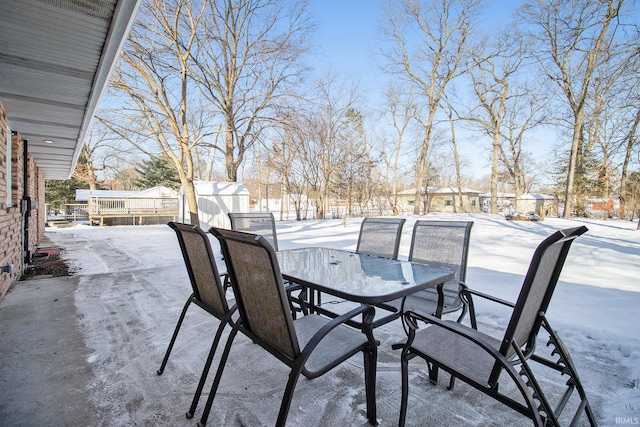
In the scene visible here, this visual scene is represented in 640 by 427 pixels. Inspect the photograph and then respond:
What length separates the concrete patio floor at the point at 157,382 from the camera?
5.55 ft

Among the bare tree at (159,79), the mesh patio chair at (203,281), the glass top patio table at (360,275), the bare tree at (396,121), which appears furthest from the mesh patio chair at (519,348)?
the bare tree at (396,121)

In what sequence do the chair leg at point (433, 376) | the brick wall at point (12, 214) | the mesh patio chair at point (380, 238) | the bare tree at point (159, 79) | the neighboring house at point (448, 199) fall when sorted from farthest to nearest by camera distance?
the neighboring house at point (448, 199) → the bare tree at point (159, 79) → the brick wall at point (12, 214) → the mesh patio chair at point (380, 238) → the chair leg at point (433, 376)

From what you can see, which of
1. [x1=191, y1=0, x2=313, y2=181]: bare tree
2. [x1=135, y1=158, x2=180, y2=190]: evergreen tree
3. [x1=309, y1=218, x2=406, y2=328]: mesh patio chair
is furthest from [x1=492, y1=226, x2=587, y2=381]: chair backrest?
[x1=135, y1=158, x2=180, y2=190]: evergreen tree

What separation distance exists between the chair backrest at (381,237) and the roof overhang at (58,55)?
2722 mm

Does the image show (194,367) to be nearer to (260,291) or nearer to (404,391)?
(260,291)

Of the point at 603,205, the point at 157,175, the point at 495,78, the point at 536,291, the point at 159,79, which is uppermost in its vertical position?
the point at 495,78

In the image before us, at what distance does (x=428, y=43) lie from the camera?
1689 centimetres

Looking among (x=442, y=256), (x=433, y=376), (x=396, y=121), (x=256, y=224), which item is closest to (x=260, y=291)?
(x=433, y=376)

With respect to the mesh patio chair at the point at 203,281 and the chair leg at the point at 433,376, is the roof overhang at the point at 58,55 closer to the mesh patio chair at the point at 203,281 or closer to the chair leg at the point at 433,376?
the mesh patio chair at the point at 203,281

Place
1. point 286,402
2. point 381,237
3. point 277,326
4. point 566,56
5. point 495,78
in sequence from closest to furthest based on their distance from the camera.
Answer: point 286,402 → point 277,326 → point 381,237 → point 566,56 → point 495,78

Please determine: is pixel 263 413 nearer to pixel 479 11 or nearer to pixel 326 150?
pixel 326 150

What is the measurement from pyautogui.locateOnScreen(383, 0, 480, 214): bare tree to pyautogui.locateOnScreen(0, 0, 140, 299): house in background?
1553 centimetres

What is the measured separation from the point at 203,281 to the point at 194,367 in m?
0.68

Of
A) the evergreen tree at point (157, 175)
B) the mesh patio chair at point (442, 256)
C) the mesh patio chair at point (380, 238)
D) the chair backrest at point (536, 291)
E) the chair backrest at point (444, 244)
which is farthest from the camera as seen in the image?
the evergreen tree at point (157, 175)
